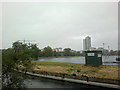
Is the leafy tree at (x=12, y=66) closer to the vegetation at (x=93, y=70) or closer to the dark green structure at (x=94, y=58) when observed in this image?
the vegetation at (x=93, y=70)

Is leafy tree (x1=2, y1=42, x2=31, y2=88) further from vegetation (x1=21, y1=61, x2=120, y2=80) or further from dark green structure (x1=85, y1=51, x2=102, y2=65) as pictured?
dark green structure (x1=85, y1=51, x2=102, y2=65)

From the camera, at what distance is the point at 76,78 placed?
12812 mm

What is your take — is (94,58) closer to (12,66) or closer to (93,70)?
(93,70)

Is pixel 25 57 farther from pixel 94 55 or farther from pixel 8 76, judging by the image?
pixel 94 55

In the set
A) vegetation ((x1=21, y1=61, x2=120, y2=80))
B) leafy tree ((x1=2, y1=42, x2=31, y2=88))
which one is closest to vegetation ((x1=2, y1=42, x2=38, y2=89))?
leafy tree ((x1=2, y1=42, x2=31, y2=88))

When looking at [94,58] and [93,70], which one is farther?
[94,58]

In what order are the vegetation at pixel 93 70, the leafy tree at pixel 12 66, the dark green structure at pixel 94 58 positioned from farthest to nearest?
the dark green structure at pixel 94 58, the vegetation at pixel 93 70, the leafy tree at pixel 12 66

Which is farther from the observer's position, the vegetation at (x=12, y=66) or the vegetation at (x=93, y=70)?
the vegetation at (x=93, y=70)

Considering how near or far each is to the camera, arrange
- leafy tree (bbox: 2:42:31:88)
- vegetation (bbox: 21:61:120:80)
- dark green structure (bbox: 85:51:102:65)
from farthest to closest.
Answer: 1. dark green structure (bbox: 85:51:102:65)
2. vegetation (bbox: 21:61:120:80)
3. leafy tree (bbox: 2:42:31:88)

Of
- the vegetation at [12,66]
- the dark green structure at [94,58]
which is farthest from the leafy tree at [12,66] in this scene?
the dark green structure at [94,58]

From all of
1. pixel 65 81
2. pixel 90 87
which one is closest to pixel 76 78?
pixel 65 81

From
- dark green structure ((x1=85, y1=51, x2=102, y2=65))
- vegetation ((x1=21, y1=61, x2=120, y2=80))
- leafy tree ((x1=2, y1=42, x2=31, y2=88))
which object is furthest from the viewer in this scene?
dark green structure ((x1=85, y1=51, x2=102, y2=65))

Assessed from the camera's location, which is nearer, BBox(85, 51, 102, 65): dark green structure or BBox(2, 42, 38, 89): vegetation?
BBox(2, 42, 38, 89): vegetation

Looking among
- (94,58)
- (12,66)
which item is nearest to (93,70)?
(94,58)
